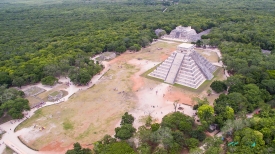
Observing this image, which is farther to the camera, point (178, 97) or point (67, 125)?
point (178, 97)

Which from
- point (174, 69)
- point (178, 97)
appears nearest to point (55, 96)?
point (178, 97)

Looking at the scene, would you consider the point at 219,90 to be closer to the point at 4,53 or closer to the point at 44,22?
the point at 4,53

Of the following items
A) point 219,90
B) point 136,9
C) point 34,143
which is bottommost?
point 34,143

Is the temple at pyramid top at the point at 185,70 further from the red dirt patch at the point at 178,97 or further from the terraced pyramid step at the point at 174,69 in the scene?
the red dirt patch at the point at 178,97

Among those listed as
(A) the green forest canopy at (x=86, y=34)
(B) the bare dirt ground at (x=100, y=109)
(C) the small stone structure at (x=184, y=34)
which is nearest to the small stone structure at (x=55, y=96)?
(B) the bare dirt ground at (x=100, y=109)

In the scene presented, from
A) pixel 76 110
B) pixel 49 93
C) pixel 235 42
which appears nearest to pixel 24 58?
pixel 49 93

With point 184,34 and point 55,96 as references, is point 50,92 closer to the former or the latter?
point 55,96

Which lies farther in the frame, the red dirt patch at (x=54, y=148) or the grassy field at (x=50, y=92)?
the grassy field at (x=50, y=92)
